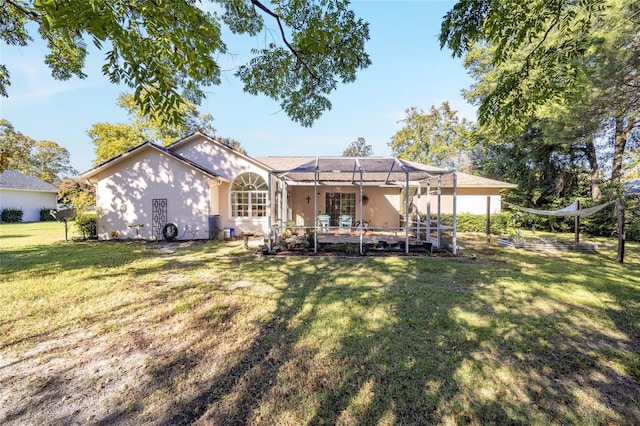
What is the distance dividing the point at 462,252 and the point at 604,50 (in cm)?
738

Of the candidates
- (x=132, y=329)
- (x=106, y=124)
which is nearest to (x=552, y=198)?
(x=132, y=329)

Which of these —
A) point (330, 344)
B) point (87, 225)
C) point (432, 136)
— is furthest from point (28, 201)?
point (432, 136)

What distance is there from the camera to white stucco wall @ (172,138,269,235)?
44.8 feet

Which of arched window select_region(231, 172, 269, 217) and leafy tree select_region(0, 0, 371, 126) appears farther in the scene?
arched window select_region(231, 172, 269, 217)

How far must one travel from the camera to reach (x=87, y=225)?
12.4 metres

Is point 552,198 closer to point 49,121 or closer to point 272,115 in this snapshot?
point 272,115

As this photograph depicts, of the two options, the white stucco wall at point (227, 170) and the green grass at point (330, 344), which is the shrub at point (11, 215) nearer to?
the white stucco wall at point (227, 170)

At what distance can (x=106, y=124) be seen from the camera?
23453mm

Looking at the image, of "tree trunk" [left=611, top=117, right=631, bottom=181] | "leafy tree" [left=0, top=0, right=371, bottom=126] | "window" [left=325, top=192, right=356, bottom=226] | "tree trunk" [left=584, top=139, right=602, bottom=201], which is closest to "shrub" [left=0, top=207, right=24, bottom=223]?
"leafy tree" [left=0, top=0, right=371, bottom=126]

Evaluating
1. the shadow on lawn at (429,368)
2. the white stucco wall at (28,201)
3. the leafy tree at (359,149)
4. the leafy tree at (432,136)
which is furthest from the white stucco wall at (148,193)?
the leafy tree at (359,149)

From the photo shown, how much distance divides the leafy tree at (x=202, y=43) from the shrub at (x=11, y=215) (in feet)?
79.2

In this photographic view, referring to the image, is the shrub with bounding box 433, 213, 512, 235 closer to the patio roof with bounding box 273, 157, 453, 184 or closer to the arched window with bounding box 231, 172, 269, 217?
the patio roof with bounding box 273, 157, 453, 184

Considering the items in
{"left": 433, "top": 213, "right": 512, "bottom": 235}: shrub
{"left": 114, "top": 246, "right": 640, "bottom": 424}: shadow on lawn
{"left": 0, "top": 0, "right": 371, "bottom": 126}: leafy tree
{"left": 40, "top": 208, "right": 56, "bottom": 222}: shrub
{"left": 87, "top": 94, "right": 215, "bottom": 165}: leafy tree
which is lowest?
{"left": 114, "top": 246, "right": 640, "bottom": 424}: shadow on lawn

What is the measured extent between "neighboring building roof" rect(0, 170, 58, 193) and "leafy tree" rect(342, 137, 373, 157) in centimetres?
4591
